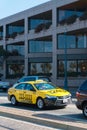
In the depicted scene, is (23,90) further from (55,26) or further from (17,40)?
(17,40)

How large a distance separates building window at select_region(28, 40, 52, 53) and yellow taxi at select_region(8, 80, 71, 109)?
37363mm

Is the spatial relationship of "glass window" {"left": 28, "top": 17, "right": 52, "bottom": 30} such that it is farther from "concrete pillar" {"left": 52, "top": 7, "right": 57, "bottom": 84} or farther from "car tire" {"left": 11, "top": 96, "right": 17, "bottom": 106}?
"car tire" {"left": 11, "top": 96, "right": 17, "bottom": 106}

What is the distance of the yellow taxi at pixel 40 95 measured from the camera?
20672mm

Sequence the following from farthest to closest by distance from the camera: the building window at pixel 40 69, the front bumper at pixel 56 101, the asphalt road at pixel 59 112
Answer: the building window at pixel 40 69 → the front bumper at pixel 56 101 → the asphalt road at pixel 59 112

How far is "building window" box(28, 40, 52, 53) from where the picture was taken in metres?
61.1

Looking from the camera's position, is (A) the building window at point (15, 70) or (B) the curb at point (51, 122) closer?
(B) the curb at point (51, 122)

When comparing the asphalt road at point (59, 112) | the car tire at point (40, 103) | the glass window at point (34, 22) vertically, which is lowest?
the asphalt road at point (59, 112)

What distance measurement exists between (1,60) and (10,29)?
5.50 m

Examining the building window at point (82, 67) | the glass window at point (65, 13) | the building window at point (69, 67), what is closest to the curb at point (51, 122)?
the building window at point (82, 67)

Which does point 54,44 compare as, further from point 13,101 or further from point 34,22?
point 13,101

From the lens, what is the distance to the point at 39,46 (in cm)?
6253

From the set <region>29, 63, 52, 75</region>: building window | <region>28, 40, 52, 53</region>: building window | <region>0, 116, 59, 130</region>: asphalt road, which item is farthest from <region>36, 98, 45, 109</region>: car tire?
<region>28, 40, 52, 53</region>: building window

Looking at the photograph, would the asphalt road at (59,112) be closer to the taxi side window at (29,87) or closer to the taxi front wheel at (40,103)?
the taxi front wheel at (40,103)

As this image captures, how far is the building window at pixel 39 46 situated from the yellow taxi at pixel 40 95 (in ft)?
123
